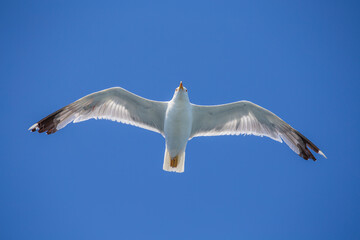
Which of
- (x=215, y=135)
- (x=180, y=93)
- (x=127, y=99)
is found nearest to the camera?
(x=180, y=93)

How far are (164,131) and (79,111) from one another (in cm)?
223

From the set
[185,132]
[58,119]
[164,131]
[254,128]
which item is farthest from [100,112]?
[254,128]

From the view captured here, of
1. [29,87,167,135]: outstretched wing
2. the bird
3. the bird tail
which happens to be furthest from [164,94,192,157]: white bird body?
[29,87,167,135]: outstretched wing

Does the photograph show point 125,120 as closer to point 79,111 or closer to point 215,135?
point 79,111

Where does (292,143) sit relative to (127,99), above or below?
below

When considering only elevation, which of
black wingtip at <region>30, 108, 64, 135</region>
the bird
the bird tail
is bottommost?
the bird tail

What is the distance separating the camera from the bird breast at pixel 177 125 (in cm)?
734

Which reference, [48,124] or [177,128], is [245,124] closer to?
[177,128]

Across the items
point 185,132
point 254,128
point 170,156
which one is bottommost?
point 170,156

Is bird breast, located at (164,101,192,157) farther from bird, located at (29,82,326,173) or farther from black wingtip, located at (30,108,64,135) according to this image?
black wingtip, located at (30,108,64,135)

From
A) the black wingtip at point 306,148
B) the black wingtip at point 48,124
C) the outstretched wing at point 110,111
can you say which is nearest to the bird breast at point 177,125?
the outstretched wing at point 110,111

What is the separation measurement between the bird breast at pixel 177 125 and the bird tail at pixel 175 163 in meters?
0.13

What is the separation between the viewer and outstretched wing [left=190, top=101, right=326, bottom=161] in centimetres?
785

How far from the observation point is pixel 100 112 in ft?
25.8
